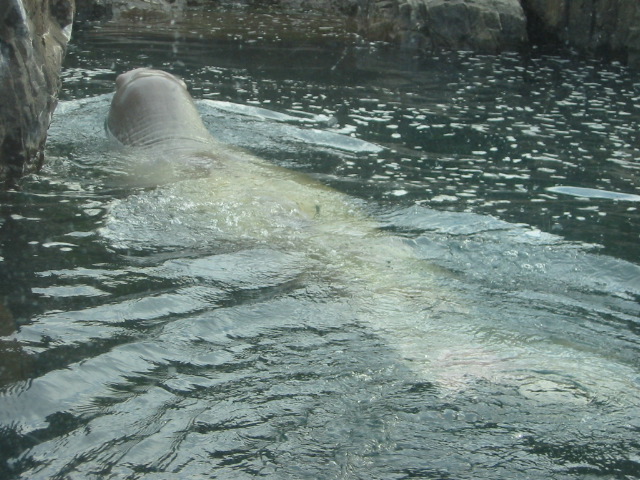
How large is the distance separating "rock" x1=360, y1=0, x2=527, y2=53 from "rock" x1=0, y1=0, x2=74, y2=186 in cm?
840

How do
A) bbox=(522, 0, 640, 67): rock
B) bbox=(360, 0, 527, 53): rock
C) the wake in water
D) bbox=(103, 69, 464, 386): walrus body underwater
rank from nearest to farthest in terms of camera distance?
the wake in water, bbox=(103, 69, 464, 386): walrus body underwater, bbox=(522, 0, 640, 67): rock, bbox=(360, 0, 527, 53): rock

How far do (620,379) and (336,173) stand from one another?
160 inches

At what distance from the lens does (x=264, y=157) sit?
7.90 m

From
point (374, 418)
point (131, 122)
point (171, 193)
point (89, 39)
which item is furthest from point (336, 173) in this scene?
point (89, 39)

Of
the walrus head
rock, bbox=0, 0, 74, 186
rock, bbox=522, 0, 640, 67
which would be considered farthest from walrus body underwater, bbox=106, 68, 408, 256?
rock, bbox=522, 0, 640, 67

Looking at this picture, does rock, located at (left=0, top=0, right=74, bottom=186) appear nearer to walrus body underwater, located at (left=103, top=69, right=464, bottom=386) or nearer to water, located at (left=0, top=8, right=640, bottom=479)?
water, located at (left=0, top=8, right=640, bottom=479)

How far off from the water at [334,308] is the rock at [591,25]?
178 inches

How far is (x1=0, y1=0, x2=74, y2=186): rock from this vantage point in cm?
622

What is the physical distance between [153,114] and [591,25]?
28.4ft

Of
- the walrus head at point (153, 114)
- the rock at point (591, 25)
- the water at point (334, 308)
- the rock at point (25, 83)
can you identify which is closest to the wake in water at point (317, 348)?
the water at point (334, 308)

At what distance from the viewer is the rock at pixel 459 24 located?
13891 millimetres

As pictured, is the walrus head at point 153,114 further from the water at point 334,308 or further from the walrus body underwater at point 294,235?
the water at point 334,308

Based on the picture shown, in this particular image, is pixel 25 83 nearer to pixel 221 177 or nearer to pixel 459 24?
pixel 221 177

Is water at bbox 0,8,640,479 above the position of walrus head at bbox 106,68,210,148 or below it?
below
